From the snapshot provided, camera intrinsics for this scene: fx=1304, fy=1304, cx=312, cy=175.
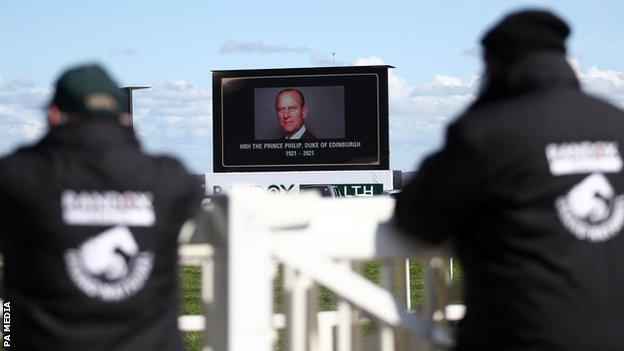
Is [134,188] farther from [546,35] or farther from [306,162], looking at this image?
[306,162]

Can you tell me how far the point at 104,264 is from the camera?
2.99 metres

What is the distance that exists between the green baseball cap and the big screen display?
35154mm

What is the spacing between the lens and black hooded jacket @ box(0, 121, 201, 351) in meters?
3.00

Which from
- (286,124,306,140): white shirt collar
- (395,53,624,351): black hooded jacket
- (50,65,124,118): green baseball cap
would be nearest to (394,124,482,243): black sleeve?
(395,53,624,351): black hooded jacket

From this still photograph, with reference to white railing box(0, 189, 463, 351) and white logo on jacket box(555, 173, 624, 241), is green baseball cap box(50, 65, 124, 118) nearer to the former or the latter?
white railing box(0, 189, 463, 351)

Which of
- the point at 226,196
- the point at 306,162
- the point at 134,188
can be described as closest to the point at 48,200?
the point at 134,188

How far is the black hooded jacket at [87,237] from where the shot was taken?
3002 mm

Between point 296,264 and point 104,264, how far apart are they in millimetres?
500

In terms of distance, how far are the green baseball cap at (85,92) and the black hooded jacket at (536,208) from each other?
2.53ft

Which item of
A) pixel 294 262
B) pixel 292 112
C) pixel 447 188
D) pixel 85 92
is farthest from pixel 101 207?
pixel 292 112

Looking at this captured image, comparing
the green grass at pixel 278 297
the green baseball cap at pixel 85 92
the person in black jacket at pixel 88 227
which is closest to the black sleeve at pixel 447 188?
the person in black jacket at pixel 88 227

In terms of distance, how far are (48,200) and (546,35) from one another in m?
1.22

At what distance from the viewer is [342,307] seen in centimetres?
340

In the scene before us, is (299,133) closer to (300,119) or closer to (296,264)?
(300,119)
